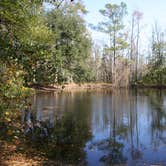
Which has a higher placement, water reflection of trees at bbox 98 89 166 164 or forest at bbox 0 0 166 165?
forest at bbox 0 0 166 165

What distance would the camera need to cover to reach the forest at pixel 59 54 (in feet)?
16.0

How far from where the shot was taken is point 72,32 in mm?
29141

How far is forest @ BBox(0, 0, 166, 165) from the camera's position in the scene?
488cm

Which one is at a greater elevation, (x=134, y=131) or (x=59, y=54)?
(x=59, y=54)

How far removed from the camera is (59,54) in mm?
8633

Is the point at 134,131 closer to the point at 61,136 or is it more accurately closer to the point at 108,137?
the point at 108,137

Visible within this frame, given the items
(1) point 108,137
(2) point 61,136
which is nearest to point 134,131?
(1) point 108,137

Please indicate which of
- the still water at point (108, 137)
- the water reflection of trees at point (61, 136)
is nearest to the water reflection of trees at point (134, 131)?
the still water at point (108, 137)

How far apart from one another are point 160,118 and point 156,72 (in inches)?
1118

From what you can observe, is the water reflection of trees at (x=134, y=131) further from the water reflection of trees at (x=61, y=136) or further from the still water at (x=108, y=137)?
the water reflection of trees at (x=61, y=136)

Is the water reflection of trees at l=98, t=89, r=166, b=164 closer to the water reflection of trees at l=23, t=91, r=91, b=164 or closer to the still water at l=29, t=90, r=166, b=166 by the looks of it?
the still water at l=29, t=90, r=166, b=166

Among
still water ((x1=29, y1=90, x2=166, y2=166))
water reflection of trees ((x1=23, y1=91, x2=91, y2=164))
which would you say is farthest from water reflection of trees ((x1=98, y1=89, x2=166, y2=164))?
water reflection of trees ((x1=23, y1=91, x2=91, y2=164))

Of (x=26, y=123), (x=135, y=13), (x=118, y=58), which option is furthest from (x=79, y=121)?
(x=135, y=13)

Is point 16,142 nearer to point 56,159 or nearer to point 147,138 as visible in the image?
point 56,159
